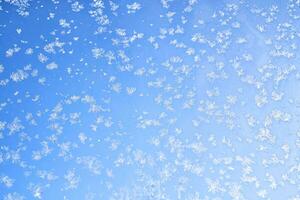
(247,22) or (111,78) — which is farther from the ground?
(247,22)

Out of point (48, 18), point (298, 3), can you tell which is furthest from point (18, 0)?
point (298, 3)

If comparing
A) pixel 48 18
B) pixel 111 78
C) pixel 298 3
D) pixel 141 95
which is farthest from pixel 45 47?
pixel 298 3

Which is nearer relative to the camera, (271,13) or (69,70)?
(69,70)

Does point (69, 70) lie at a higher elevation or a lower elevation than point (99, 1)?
lower

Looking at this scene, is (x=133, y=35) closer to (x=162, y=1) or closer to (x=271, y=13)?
(x=162, y=1)

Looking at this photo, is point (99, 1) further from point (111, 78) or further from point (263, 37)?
point (263, 37)

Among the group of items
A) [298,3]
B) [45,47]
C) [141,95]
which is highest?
[298,3]

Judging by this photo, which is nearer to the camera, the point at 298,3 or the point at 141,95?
the point at 141,95

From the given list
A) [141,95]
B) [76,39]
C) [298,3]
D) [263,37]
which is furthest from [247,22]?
[76,39]
